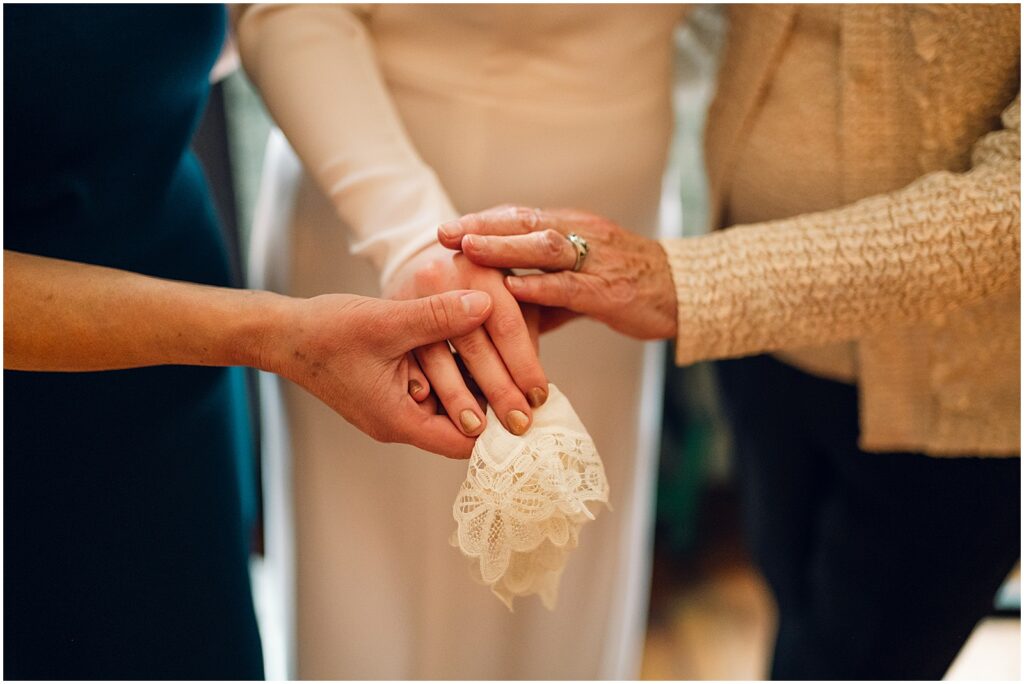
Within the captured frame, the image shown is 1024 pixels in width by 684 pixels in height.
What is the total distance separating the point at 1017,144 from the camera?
830 mm

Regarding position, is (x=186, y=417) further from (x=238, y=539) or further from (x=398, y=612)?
(x=398, y=612)

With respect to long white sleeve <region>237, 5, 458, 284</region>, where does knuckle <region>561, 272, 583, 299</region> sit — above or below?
below

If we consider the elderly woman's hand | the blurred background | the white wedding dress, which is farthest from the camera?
the blurred background

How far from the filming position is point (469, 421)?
76cm

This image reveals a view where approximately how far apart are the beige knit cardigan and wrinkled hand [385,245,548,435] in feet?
0.55

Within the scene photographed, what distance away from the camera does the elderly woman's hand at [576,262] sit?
2.69ft

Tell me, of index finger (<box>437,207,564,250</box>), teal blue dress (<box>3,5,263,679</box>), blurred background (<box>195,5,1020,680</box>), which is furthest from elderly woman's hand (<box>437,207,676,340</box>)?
blurred background (<box>195,5,1020,680</box>)

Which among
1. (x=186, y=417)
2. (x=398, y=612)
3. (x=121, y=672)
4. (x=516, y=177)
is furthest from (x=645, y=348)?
(x=121, y=672)

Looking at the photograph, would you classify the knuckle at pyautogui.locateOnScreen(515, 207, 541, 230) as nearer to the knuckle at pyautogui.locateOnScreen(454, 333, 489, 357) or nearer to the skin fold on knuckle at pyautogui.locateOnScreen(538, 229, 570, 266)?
the skin fold on knuckle at pyautogui.locateOnScreen(538, 229, 570, 266)

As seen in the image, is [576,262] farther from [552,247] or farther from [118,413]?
[118,413]

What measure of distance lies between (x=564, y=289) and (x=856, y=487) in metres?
0.54

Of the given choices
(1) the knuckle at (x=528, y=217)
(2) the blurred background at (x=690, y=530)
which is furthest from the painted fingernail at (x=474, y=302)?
(2) the blurred background at (x=690, y=530)

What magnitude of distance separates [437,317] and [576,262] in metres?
0.16

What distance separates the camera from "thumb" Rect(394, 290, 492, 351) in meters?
0.75
